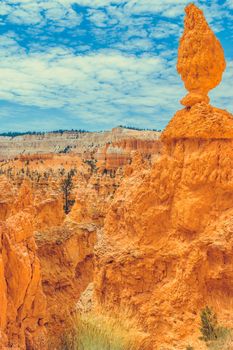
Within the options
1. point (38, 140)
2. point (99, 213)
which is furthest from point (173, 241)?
point (38, 140)

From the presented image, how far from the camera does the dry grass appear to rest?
5969 mm

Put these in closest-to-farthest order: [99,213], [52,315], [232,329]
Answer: [232,329] < [52,315] < [99,213]

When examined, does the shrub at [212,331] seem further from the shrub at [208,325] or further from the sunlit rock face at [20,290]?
the sunlit rock face at [20,290]

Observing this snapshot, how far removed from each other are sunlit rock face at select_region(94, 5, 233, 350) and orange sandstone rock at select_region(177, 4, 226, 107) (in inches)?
0.8

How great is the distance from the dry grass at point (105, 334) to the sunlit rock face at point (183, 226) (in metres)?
0.38

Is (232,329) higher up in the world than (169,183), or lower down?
lower down

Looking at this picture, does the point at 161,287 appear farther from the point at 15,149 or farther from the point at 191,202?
the point at 15,149

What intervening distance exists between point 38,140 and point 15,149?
55.8ft

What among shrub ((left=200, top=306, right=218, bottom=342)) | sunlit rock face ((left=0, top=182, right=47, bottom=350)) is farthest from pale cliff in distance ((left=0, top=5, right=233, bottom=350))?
sunlit rock face ((left=0, top=182, right=47, bottom=350))

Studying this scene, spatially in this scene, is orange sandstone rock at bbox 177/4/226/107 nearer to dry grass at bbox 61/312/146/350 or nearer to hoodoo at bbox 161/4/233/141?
hoodoo at bbox 161/4/233/141

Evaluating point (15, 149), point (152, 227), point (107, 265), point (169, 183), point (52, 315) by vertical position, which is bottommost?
point (52, 315)

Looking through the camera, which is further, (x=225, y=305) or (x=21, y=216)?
(x=225, y=305)

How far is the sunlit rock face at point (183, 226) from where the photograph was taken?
7.60 meters

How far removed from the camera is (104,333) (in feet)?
20.8
